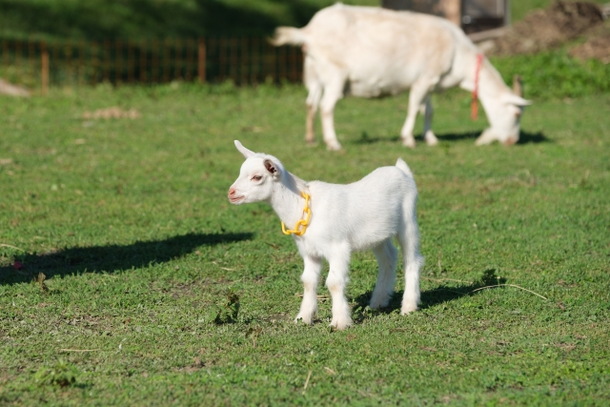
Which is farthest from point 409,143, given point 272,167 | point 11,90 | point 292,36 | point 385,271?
point 11,90

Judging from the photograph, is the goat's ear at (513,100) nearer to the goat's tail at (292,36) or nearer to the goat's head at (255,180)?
the goat's tail at (292,36)

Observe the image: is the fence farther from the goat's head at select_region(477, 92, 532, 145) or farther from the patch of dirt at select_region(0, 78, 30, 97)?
the goat's head at select_region(477, 92, 532, 145)

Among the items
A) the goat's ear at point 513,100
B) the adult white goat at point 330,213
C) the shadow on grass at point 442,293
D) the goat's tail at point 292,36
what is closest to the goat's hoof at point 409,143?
the goat's ear at point 513,100

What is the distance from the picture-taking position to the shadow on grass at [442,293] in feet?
23.6

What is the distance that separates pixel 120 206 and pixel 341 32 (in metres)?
5.32

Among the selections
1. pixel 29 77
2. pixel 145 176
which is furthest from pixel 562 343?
pixel 29 77

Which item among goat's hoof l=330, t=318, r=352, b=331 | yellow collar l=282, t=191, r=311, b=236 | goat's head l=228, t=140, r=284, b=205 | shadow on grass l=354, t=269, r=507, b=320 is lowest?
shadow on grass l=354, t=269, r=507, b=320

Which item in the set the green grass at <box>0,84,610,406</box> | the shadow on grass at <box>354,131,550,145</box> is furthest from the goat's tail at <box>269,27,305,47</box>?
the shadow on grass at <box>354,131,550,145</box>

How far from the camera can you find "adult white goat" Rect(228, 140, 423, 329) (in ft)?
20.7

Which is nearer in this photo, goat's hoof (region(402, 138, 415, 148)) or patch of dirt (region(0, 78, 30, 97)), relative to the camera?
goat's hoof (region(402, 138, 415, 148))

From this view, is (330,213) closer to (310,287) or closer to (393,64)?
(310,287)

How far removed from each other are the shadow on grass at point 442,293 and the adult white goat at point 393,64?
6605mm

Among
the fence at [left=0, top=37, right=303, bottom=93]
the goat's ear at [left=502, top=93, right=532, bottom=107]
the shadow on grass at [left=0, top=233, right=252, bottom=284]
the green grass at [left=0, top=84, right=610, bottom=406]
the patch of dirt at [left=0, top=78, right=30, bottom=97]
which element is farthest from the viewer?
the fence at [left=0, top=37, right=303, bottom=93]

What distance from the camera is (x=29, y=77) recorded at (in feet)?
69.3
